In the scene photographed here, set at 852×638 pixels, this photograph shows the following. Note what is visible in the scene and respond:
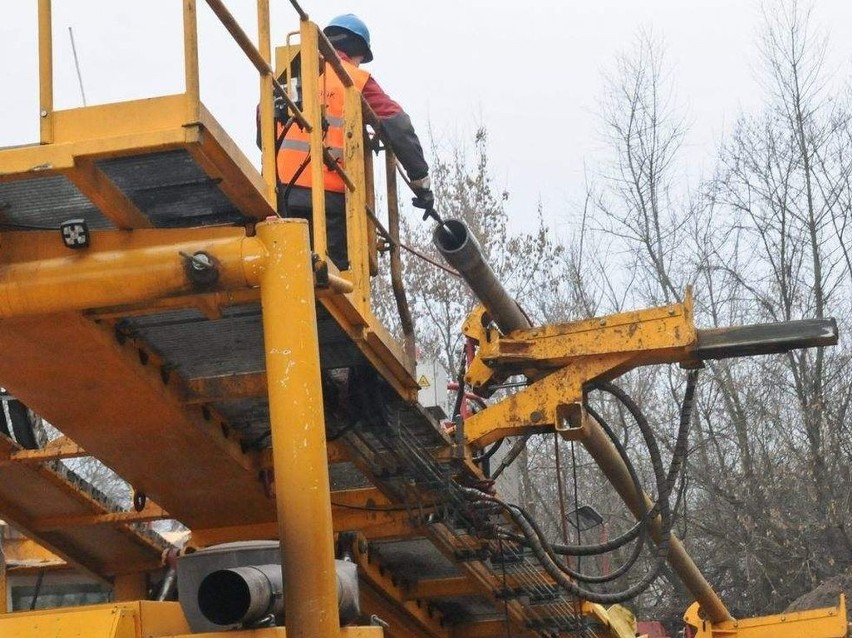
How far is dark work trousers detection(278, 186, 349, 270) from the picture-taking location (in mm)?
6855

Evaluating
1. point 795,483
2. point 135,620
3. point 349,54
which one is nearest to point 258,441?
point 349,54

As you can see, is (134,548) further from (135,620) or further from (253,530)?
(135,620)

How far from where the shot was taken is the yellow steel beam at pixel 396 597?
8204mm

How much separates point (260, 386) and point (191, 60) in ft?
7.83

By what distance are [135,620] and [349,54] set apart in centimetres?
396

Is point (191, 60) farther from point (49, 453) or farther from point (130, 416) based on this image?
point (49, 453)

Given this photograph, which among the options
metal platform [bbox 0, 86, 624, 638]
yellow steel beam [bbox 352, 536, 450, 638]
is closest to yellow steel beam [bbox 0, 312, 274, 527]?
metal platform [bbox 0, 86, 624, 638]

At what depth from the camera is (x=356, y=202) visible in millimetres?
6570

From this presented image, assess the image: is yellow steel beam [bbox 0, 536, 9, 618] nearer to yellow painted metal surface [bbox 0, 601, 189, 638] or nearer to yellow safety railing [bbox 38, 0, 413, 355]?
yellow safety railing [bbox 38, 0, 413, 355]

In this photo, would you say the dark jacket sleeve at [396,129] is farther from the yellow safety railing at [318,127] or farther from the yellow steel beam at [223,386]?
the yellow steel beam at [223,386]

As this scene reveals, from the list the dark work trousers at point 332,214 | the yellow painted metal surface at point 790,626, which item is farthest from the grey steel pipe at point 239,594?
the yellow painted metal surface at point 790,626

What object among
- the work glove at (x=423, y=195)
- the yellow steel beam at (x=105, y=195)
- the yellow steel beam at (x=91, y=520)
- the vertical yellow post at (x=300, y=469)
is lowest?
the vertical yellow post at (x=300, y=469)

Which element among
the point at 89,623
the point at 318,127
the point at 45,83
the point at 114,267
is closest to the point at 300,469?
the point at 89,623

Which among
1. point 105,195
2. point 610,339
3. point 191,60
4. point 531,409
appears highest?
point 191,60
